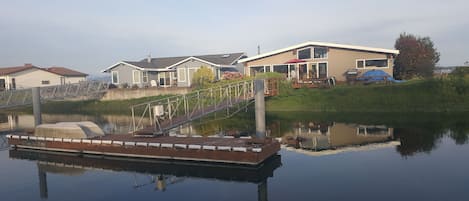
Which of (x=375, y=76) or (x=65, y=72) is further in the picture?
(x=65, y=72)

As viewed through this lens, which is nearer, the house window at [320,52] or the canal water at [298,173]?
the canal water at [298,173]

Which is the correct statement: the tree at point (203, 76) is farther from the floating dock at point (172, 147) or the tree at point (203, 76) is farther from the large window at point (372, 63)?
the floating dock at point (172, 147)

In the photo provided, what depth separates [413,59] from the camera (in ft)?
126

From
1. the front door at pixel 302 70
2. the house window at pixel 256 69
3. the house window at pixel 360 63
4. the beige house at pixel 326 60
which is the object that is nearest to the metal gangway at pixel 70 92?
the house window at pixel 256 69

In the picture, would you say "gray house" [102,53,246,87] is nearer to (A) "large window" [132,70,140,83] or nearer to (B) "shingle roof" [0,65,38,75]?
(A) "large window" [132,70,140,83]

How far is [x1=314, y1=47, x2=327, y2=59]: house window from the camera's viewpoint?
36.9 metres

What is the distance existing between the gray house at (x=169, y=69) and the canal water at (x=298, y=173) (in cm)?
2275

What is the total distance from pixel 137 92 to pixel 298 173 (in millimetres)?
30243

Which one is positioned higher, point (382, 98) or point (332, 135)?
point (382, 98)

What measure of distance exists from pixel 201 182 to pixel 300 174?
3713 mm

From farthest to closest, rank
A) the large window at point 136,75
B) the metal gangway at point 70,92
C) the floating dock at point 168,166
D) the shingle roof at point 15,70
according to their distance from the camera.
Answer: the shingle roof at point 15,70 → the large window at point 136,75 → the metal gangway at point 70,92 → the floating dock at point 168,166

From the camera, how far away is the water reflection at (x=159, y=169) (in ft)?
45.0

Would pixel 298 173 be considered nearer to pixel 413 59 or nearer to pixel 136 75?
pixel 413 59

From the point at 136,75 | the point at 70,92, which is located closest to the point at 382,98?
the point at 136,75
